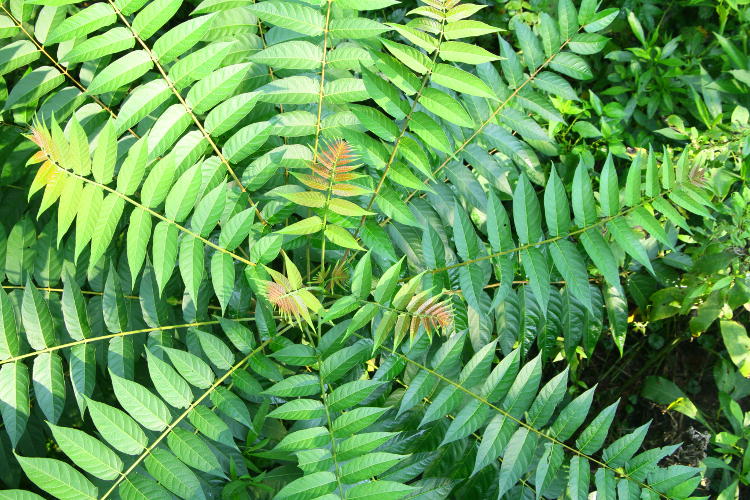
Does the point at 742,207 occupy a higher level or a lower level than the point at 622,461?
higher

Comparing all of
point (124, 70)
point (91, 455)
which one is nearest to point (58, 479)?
point (91, 455)

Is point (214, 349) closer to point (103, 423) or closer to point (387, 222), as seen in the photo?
point (103, 423)

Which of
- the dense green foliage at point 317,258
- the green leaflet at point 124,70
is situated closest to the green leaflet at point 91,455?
the dense green foliage at point 317,258

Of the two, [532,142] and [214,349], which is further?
[532,142]

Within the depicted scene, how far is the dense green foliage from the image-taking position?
1.52 meters

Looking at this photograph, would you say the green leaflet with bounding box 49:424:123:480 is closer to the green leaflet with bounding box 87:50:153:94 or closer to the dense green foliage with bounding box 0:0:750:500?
the dense green foliage with bounding box 0:0:750:500

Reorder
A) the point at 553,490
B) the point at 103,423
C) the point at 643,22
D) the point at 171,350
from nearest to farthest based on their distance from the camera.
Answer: the point at 103,423
the point at 171,350
the point at 553,490
the point at 643,22

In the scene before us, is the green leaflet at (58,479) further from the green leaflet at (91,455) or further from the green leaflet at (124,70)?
the green leaflet at (124,70)

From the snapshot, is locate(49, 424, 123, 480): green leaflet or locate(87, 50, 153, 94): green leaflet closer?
locate(49, 424, 123, 480): green leaflet

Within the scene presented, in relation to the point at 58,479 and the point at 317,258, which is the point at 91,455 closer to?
the point at 58,479

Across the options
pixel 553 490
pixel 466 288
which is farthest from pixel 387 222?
pixel 553 490

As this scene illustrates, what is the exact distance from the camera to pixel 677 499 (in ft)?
5.33

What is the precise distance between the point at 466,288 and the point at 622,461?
24.0 inches

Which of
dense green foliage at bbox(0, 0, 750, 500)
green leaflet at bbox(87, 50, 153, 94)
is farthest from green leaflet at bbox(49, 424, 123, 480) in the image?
green leaflet at bbox(87, 50, 153, 94)
